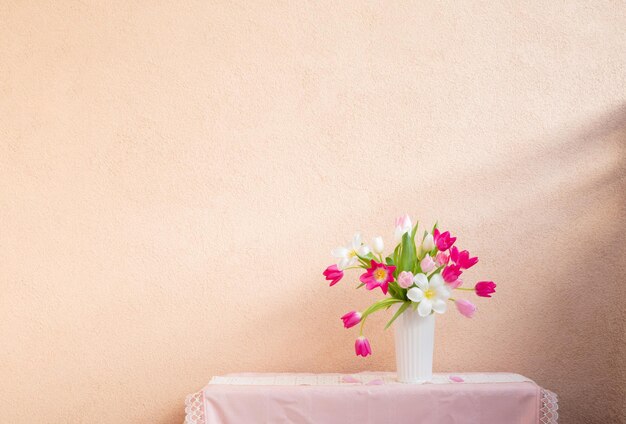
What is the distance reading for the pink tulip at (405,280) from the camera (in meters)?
2.15

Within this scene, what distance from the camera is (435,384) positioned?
2215 millimetres

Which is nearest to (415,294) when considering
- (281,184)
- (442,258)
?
(442,258)

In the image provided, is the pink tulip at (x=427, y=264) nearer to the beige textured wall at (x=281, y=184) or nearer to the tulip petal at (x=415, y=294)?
the tulip petal at (x=415, y=294)

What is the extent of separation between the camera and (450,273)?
217 cm

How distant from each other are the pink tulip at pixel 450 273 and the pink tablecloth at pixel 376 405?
34 cm

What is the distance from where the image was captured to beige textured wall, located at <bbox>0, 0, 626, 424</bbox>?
252 cm

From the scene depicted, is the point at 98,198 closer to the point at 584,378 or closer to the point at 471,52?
the point at 471,52

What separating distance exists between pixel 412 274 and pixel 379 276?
0.10 m

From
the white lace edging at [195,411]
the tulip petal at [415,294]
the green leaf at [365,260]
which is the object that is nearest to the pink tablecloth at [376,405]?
the white lace edging at [195,411]

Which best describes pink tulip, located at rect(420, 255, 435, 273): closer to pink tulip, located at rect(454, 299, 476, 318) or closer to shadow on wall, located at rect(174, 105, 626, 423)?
pink tulip, located at rect(454, 299, 476, 318)

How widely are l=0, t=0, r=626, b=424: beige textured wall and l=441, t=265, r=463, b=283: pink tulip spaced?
39cm

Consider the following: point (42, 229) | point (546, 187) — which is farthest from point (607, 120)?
point (42, 229)

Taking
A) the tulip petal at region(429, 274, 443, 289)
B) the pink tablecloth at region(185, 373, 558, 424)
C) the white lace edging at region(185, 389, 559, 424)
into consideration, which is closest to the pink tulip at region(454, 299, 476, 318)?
the tulip petal at region(429, 274, 443, 289)

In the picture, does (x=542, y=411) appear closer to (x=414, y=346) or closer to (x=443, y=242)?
(x=414, y=346)
